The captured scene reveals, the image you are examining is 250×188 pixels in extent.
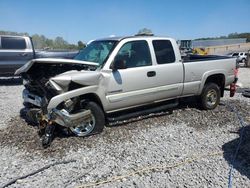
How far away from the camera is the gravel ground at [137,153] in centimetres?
383

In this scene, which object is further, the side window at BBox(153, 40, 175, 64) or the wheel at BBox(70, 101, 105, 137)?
the side window at BBox(153, 40, 175, 64)

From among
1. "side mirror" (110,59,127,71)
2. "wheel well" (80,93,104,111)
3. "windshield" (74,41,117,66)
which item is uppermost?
"windshield" (74,41,117,66)

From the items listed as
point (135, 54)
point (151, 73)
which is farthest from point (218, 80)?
point (135, 54)

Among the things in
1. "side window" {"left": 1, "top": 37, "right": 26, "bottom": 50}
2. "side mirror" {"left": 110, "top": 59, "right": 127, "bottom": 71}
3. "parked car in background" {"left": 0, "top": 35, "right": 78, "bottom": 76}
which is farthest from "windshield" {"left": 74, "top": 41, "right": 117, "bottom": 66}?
"side window" {"left": 1, "top": 37, "right": 26, "bottom": 50}

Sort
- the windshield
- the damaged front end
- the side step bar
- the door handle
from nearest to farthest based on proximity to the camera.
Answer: the damaged front end < the windshield < the side step bar < the door handle

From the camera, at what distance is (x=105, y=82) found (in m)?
5.28

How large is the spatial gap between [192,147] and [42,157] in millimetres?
2574

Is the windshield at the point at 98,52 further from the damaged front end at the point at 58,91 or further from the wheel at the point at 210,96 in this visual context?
the wheel at the point at 210,96

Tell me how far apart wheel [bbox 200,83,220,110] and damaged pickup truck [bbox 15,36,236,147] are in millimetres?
330

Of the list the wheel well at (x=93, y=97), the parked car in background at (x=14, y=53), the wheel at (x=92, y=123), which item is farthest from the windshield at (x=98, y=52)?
the parked car in background at (x=14, y=53)

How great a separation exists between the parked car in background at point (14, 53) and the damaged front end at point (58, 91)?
5801mm

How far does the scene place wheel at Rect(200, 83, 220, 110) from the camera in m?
7.24

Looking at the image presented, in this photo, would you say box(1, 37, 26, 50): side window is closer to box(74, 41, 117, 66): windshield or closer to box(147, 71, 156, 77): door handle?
box(74, 41, 117, 66): windshield

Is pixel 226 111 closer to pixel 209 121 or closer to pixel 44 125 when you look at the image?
pixel 209 121
